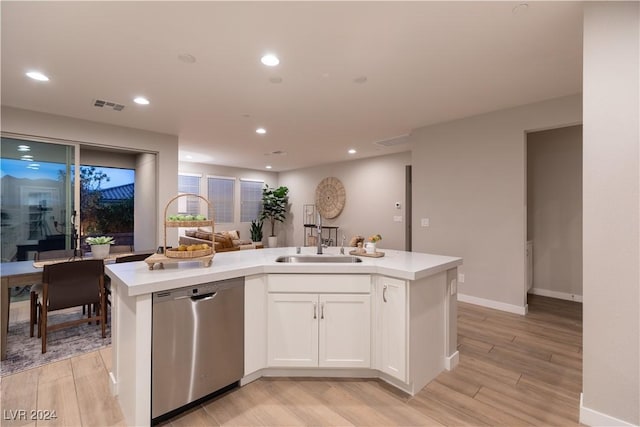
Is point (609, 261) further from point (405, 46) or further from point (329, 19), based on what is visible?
point (329, 19)

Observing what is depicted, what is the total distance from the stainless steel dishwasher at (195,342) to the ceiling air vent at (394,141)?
4.23 metres

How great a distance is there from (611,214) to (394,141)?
415 centimetres

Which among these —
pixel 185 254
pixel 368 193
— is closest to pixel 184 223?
pixel 185 254

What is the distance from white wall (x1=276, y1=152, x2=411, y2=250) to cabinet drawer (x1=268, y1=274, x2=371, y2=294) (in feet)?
15.6

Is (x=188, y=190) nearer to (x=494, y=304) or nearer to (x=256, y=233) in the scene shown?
(x=256, y=233)

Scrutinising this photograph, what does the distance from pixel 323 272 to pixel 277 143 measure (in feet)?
13.3

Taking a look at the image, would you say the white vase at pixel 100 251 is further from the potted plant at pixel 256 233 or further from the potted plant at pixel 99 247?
the potted plant at pixel 256 233

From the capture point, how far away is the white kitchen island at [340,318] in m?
2.10

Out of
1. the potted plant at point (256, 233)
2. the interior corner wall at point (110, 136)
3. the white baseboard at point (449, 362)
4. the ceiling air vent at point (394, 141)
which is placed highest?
the ceiling air vent at point (394, 141)

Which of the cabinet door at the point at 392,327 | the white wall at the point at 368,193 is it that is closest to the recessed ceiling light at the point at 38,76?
the cabinet door at the point at 392,327

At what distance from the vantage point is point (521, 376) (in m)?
2.35

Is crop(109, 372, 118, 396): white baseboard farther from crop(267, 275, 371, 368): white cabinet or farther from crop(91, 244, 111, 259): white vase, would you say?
crop(91, 244, 111, 259): white vase

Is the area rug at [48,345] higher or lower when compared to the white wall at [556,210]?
lower

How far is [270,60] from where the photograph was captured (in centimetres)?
260
